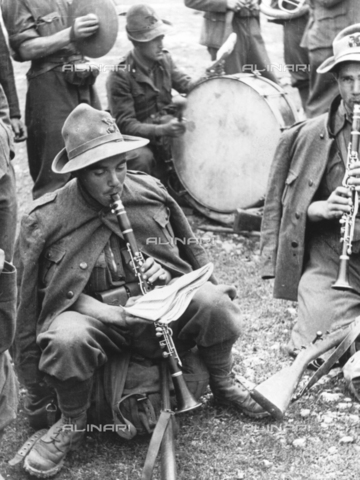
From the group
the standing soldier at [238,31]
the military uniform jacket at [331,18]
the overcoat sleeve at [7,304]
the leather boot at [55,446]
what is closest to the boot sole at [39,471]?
the leather boot at [55,446]

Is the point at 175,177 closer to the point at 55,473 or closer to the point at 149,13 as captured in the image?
the point at 149,13

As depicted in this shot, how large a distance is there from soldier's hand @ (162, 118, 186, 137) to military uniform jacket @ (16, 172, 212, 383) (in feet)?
9.77

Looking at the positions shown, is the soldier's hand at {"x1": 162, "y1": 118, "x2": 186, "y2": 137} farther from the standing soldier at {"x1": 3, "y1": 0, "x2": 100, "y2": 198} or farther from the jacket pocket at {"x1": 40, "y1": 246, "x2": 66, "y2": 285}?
the jacket pocket at {"x1": 40, "y1": 246, "x2": 66, "y2": 285}

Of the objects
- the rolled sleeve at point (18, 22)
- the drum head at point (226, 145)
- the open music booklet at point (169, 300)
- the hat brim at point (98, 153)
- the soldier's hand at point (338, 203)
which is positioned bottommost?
the drum head at point (226, 145)

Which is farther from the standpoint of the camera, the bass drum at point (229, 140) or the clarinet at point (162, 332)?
the bass drum at point (229, 140)

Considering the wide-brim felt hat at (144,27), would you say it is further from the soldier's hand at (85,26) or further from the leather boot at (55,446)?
the leather boot at (55,446)

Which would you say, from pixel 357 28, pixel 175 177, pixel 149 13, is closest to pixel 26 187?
pixel 175 177

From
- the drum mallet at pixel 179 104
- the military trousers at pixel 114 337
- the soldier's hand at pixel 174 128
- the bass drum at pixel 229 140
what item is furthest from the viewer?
the drum mallet at pixel 179 104

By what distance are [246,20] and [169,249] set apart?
14.7ft

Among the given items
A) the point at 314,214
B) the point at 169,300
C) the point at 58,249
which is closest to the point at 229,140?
the point at 314,214

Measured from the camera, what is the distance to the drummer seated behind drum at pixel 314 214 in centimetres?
561

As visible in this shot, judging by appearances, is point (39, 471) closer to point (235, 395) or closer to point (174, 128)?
point (235, 395)

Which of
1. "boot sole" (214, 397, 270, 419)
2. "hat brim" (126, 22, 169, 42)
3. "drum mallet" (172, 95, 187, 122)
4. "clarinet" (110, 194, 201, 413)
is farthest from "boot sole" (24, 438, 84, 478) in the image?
"hat brim" (126, 22, 169, 42)

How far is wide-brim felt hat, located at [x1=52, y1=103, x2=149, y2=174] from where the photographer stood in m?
4.78
